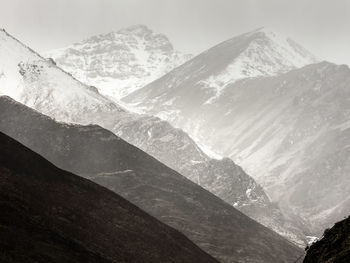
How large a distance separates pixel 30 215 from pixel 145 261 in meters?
18.0

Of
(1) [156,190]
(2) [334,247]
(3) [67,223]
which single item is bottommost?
(2) [334,247]

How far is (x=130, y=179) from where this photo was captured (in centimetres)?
17850

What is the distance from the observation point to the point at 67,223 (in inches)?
2879

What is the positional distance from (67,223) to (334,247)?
40.6 metres

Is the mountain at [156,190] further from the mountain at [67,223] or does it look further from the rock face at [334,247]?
the rock face at [334,247]

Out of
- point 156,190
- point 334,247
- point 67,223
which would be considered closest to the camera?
point 334,247

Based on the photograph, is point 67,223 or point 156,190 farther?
point 156,190

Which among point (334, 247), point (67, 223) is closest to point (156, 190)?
point (67, 223)

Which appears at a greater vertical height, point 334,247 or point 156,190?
point 156,190

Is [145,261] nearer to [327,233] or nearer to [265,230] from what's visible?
[327,233]

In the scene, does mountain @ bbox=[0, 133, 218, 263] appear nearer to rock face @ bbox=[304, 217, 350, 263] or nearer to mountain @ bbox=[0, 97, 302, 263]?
rock face @ bbox=[304, 217, 350, 263]

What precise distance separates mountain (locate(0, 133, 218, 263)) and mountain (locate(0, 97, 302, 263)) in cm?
4837

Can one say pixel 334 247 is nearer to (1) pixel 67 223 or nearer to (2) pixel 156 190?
(1) pixel 67 223

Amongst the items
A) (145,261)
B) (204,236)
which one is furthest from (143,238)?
(204,236)
